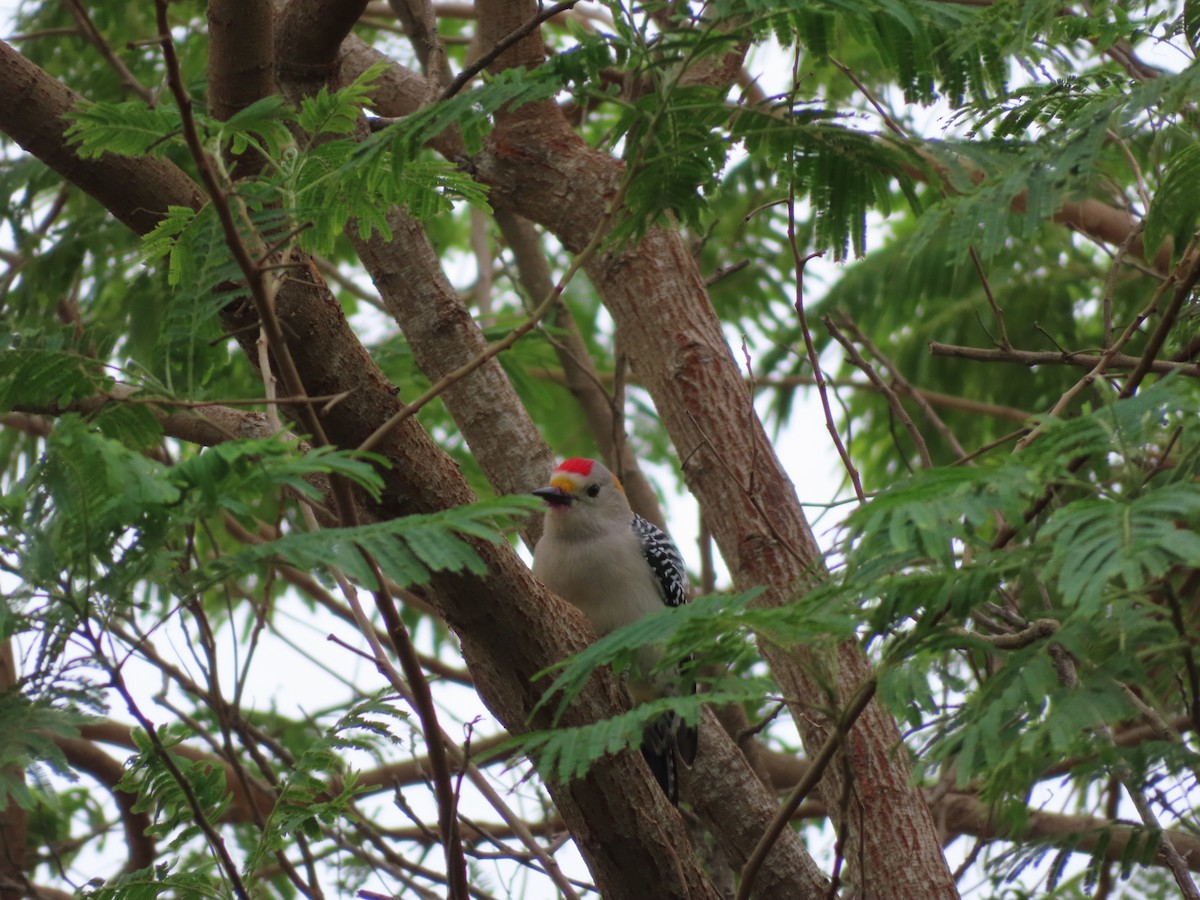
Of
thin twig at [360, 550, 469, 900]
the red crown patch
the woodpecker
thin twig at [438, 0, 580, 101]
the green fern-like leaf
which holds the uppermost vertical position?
the red crown patch

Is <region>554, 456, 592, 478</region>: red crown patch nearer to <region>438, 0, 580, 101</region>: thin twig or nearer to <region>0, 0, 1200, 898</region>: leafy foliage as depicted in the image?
<region>0, 0, 1200, 898</region>: leafy foliage

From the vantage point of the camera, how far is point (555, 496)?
519cm

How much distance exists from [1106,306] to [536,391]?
10.4 feet

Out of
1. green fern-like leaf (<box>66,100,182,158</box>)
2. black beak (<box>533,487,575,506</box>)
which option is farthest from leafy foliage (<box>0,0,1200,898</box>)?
black beak (<box>533,487,575,506</box>)

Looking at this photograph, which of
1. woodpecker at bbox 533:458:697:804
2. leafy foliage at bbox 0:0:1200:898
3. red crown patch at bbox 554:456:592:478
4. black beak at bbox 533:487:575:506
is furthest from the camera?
red crown patch at bbox 554:456:592:478

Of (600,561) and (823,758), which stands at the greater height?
(600,561)

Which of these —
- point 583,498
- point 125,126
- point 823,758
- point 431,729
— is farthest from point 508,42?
point 583,498

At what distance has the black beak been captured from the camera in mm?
4956

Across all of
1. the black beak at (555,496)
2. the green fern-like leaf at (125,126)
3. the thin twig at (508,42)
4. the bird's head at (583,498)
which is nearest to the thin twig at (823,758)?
the thin twig at (508,42)

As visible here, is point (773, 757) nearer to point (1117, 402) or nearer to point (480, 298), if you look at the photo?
point (480, 298)

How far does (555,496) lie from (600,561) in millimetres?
381

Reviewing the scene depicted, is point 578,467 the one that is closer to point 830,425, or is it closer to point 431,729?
point 830,425

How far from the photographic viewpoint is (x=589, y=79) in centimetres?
267

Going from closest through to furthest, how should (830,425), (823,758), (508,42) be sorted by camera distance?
(823,758)
(508,42)
(830,425)
